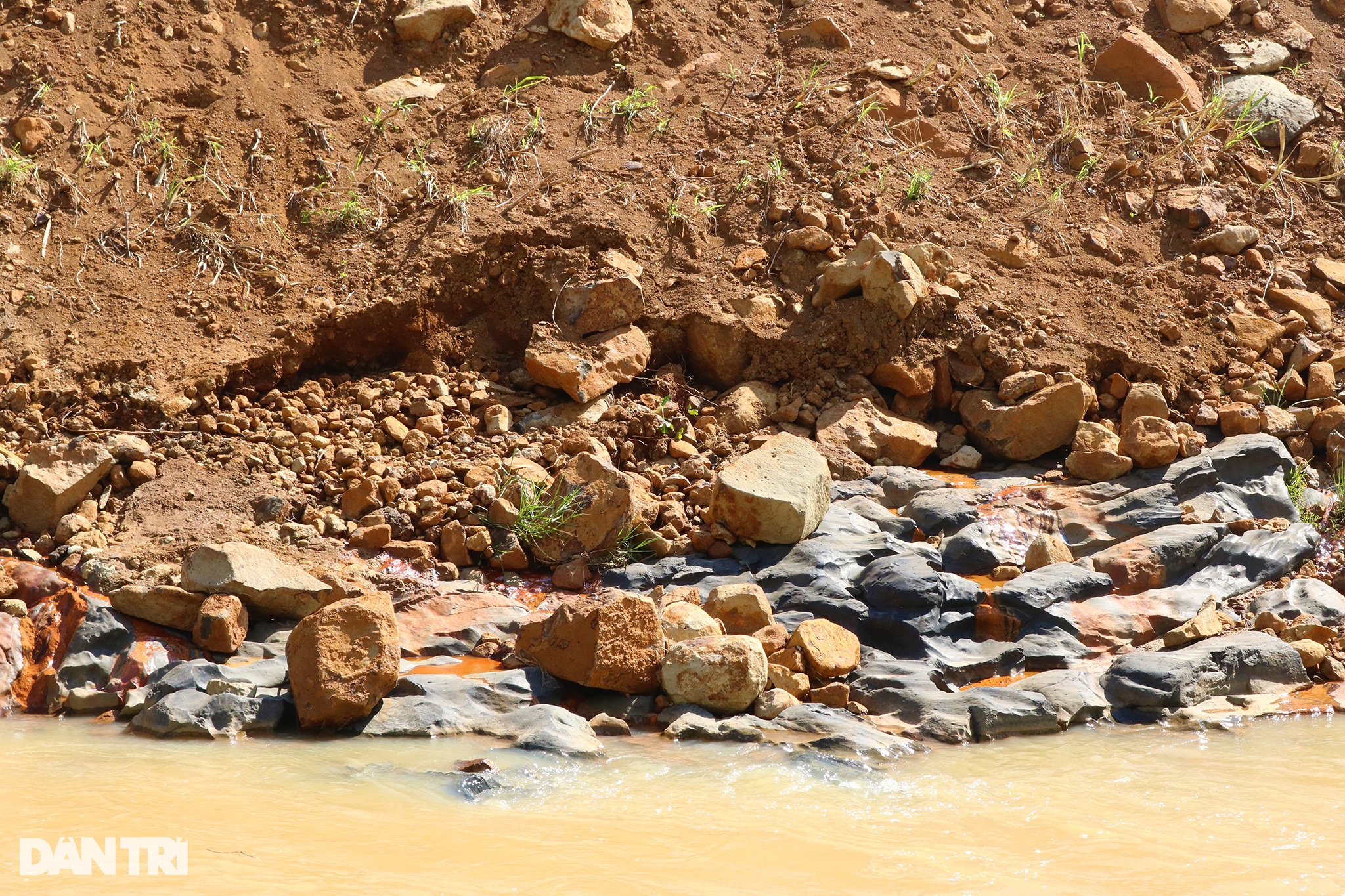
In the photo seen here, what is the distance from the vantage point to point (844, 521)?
431 centimetres

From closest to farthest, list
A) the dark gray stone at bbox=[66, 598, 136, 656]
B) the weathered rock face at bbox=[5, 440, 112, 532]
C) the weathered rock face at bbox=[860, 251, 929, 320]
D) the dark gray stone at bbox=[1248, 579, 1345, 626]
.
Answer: the dark gray stone at bbox=[66, 598, 136, 656] < the dark gray stone at bbox=[1248, 579, 1345, 626] < the weathered rock face at bbox=[5, 440, 112, 532] < the weathered rock face at bbox=[860, 251, 929, 320]

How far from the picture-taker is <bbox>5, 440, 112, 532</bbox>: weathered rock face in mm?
4020

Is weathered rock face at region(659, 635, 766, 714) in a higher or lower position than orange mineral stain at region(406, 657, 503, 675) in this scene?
higher

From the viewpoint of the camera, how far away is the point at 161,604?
11.8 ft

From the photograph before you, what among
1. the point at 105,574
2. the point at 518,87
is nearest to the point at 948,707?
the point at 105,574

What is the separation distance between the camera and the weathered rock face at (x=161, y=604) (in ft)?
11.7

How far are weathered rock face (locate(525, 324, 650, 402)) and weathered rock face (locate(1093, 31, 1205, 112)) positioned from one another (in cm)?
370

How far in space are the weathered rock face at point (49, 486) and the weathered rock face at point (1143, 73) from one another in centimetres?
597

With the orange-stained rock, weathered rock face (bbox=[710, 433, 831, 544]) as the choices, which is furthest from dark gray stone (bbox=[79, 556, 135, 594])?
the orange-stained rock

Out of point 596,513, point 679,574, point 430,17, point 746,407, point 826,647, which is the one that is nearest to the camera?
point 826,647

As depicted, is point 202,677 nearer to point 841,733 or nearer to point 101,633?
point 101,633

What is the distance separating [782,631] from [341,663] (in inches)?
54.4

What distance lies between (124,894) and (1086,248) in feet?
17.3

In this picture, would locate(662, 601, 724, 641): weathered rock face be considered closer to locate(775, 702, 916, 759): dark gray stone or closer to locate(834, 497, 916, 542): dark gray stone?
locate(775, 702, 916, 759): dark gray stone
